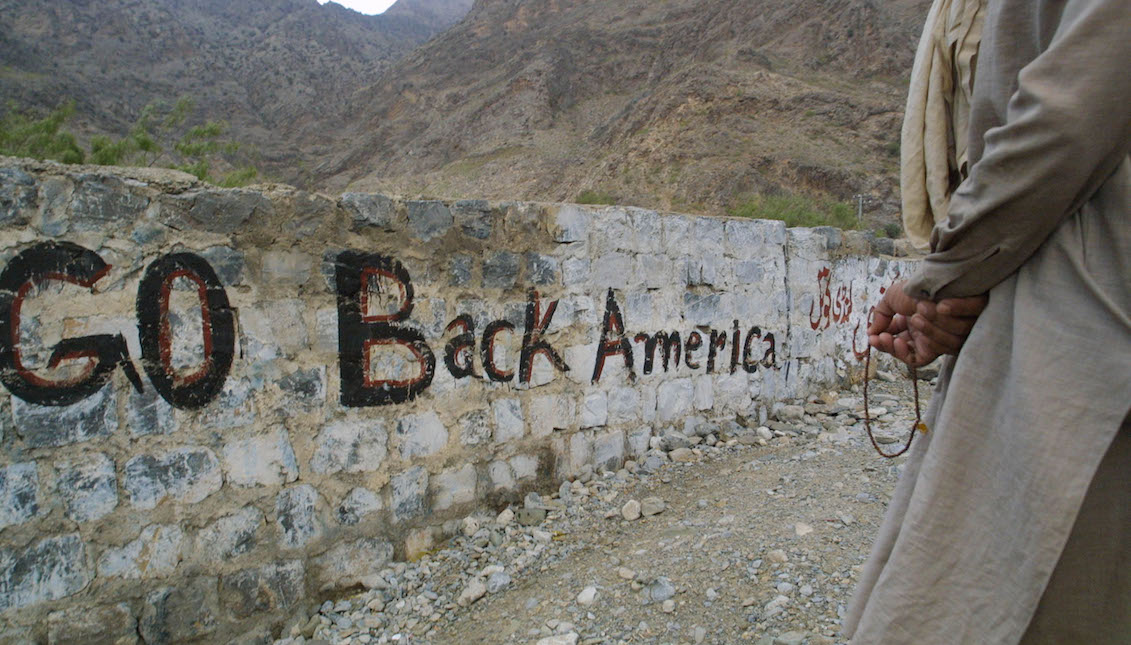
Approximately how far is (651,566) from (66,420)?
7.29 ft

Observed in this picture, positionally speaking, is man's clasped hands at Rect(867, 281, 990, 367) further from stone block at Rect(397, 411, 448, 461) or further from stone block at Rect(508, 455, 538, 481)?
stone block at Rect(508, 455, 538, 481)

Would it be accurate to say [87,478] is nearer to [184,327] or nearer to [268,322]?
[184,327]

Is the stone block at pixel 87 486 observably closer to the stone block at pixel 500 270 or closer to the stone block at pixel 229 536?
the stone block at pixel 229 536

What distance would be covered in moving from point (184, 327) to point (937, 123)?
246cm

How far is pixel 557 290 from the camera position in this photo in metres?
3.46

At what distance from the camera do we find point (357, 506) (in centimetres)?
275

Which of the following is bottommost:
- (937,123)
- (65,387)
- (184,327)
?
(65,387)

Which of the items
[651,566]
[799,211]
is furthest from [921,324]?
[799,211]

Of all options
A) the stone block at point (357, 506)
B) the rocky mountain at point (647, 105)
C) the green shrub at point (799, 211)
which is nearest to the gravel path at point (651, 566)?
the stone block at point (357, 506)

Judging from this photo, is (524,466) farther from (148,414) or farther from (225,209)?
(225,209)

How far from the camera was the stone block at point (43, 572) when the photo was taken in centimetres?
206

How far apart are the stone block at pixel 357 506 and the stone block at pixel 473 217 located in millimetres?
1286

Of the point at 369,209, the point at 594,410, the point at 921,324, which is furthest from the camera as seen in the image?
the point at 594,410

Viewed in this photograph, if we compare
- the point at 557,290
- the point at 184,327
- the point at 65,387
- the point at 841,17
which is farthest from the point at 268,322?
the point at 841,17
